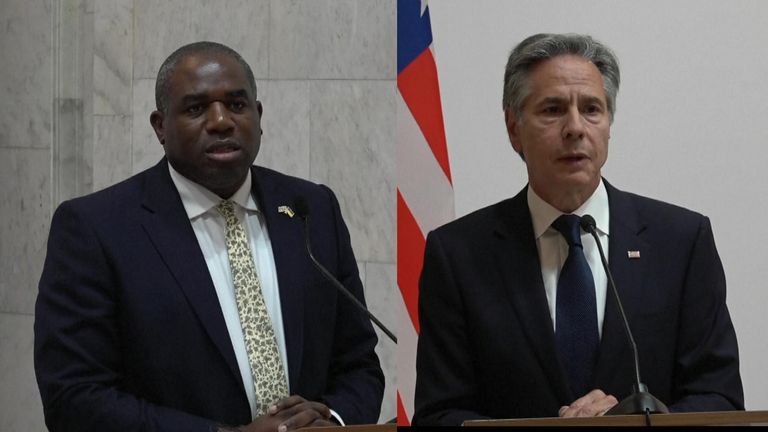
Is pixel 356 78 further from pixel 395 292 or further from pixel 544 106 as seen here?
pixel 544 106

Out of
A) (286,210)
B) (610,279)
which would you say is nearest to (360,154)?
(286,210)

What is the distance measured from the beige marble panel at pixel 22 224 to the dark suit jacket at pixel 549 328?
296 centimetres

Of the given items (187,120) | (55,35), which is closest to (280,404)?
(187,120)

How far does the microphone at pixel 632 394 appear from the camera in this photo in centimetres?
312

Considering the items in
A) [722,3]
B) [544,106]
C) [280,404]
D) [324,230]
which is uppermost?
[722,3]

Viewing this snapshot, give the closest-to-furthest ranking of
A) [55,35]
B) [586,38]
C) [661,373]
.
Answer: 1. [661,373]
2. [586,38]
3. [55,35]

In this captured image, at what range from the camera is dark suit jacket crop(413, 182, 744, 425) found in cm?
372

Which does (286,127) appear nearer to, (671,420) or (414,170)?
(414,170)

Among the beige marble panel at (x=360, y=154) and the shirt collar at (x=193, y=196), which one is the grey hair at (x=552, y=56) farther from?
the beige marble panel at (x=360, y=154)

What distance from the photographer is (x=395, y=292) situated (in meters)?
5.68

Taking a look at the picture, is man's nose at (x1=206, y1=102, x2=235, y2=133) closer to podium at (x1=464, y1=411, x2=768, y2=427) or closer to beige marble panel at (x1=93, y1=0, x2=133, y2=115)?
podium at (x1=464, y1=411, x2=768, y2=427)

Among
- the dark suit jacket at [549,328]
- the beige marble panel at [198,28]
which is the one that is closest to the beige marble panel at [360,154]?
the beige marble panel at [198,28]

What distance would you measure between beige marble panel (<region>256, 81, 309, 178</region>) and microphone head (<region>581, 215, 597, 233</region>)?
89.3 inches

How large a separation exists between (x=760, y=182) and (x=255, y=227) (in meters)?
1.59
